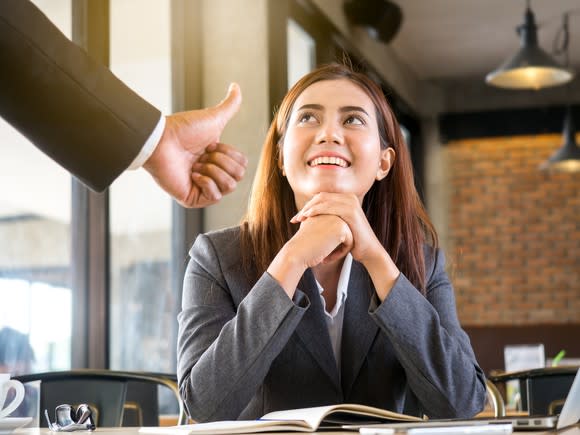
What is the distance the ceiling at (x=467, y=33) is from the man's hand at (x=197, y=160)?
17.4 feet

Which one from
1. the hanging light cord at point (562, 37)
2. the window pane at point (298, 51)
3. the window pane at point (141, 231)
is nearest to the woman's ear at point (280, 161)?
the window pane at point (141, 231)

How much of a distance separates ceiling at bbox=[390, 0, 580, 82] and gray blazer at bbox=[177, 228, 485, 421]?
5.08 m

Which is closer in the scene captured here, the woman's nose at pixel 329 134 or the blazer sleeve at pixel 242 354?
the blazer sleeve at pixel 242 354

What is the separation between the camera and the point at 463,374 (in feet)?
5.72

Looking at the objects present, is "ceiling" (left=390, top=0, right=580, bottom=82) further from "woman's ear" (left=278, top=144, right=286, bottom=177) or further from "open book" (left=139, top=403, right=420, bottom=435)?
"open book" (left=139, top=403, right=420, bottom=435)

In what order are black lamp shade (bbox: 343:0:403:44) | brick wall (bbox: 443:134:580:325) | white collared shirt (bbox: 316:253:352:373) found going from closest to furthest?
white collared shirt (bbox: 316:253:352:373)
black lamp shade (bbox: 343:0:403:44)
brick wall (bbox: 443:134:580:325)

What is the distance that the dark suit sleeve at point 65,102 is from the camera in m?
1.28

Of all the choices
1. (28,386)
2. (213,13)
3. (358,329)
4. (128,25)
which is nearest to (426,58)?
(213,13)

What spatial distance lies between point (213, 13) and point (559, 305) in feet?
16.4

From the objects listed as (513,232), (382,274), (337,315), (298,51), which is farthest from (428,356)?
(513,232)

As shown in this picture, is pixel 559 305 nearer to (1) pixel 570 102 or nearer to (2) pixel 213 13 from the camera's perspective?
(1) pixel 570 102

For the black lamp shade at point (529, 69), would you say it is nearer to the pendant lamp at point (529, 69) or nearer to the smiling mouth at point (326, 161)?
the pendant lamp at point (529, 69)

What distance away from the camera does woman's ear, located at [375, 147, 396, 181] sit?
2.12 meters

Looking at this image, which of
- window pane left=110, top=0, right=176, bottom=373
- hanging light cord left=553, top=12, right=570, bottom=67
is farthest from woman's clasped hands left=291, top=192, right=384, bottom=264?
hanging light cord left=553, top=12, right=570, bottom=67
